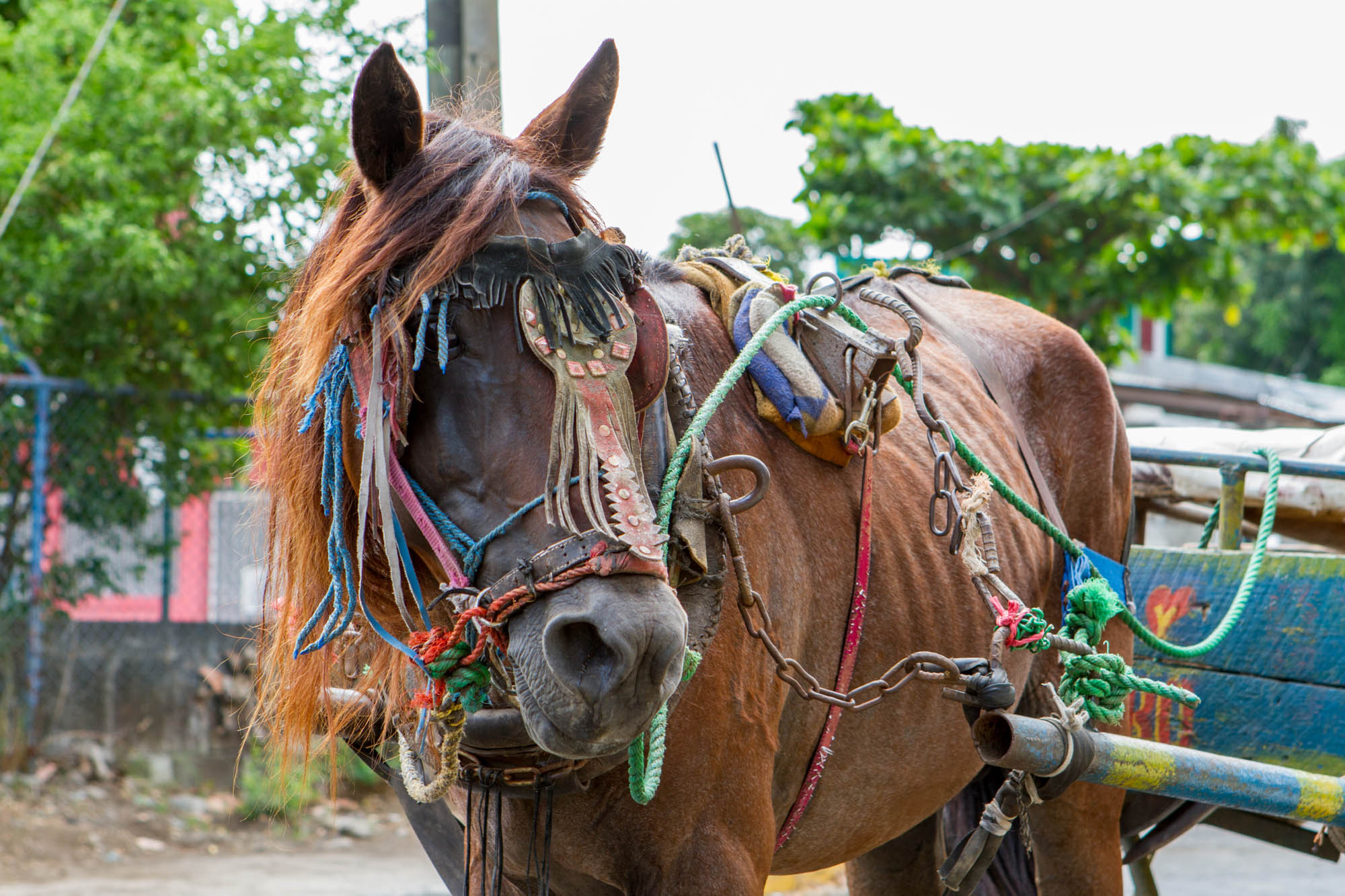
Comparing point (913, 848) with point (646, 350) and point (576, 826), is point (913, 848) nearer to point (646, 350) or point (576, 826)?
point (576, 826)

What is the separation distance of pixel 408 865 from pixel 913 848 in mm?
3601

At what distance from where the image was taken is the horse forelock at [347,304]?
1506mm

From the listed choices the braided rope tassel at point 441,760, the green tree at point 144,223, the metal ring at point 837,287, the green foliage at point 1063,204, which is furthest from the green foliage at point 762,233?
the braided rope tassel at point 441,760

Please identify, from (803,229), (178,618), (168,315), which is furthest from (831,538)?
(803,229)

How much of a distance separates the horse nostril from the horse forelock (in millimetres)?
401

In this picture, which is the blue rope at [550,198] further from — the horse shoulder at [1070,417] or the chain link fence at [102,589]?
the chain link fence at [102,589]

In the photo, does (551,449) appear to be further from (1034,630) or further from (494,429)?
(1034,630)

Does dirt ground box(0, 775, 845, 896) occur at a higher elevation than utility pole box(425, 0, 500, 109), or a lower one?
lower

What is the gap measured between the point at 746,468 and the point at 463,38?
2867mm

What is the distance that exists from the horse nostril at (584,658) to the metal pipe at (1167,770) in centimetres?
77

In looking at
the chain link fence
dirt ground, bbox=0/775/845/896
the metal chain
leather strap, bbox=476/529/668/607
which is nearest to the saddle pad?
the metal chain

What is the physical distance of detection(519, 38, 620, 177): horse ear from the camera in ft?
5.69

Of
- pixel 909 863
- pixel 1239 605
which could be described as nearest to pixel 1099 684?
pixel 1239 605

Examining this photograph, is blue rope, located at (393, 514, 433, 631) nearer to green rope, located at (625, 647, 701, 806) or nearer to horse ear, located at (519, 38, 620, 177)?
green rope, located at (625, 647, 701, 806)
